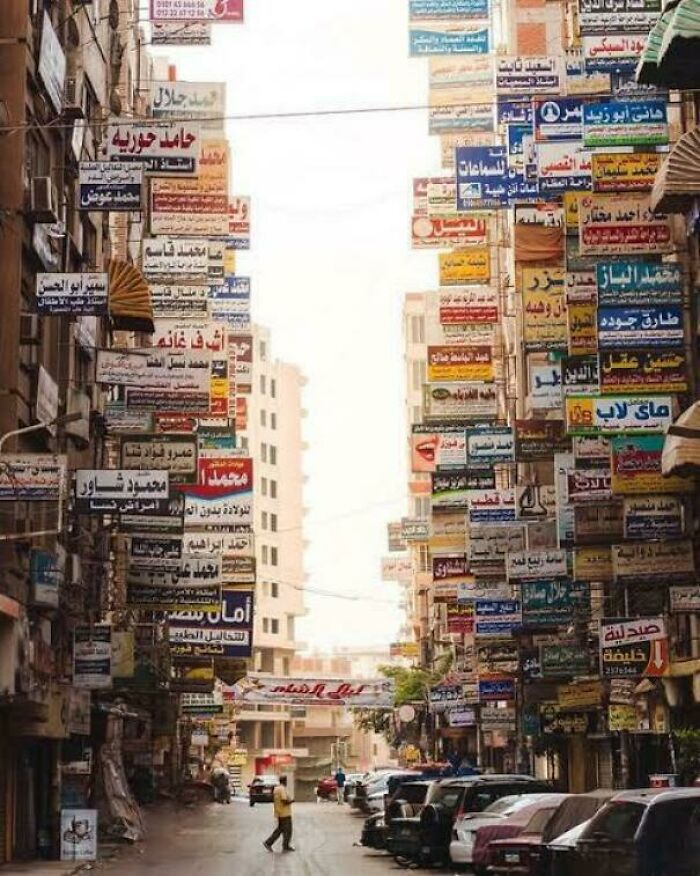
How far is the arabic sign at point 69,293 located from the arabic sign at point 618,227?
9.99 m

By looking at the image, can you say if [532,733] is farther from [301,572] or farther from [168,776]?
[301,572]

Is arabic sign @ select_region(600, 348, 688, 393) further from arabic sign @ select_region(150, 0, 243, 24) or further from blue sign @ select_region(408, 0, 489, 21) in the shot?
Result: blue sign @ select_region(408, 0, 489, 21)

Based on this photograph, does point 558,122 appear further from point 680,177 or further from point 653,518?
point 653,518

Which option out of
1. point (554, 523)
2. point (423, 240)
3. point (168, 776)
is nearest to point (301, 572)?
point (168, 776)

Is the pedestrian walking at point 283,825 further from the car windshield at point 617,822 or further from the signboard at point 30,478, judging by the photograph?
the car windshield at point 617,822

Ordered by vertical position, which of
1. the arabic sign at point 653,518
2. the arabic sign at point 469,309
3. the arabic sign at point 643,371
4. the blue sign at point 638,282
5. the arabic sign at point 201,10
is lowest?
the arabic sign at point 653,518

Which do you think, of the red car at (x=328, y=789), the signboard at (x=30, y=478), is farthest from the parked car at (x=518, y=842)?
the red car at (x=328, y=789)

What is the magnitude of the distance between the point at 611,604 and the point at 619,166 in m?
12.5

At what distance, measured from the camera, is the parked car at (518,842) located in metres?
22.0

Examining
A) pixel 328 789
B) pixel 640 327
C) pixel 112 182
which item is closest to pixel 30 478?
pixel 112 182

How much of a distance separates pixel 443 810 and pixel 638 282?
1058 centimetres

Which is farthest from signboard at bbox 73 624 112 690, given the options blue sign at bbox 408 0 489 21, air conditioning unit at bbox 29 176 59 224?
blue sign at bbox 408 0 489 21

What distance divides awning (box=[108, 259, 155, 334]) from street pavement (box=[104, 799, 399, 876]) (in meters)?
11.2

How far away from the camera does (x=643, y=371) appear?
110 ft
